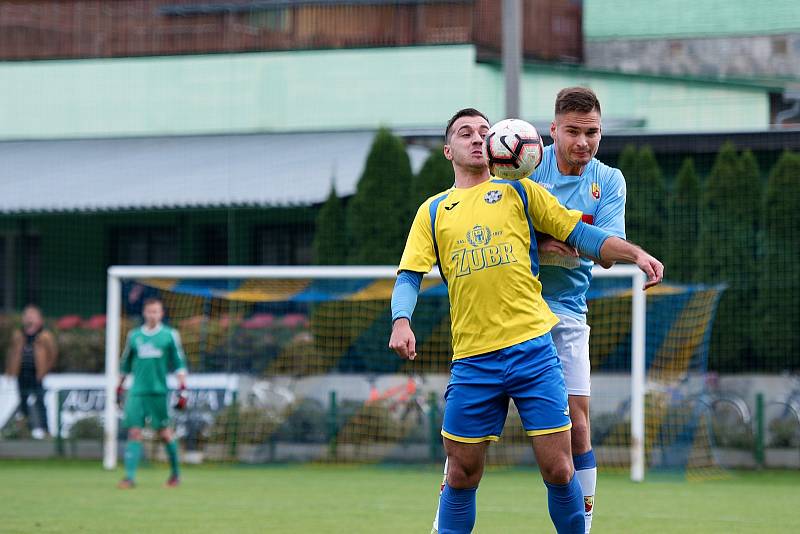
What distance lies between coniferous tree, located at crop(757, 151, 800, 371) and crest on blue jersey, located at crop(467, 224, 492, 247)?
39.1ft

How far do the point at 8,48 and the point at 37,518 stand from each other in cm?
1578

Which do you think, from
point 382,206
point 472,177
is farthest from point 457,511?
point 382,206

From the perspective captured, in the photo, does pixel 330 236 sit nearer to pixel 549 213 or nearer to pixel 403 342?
pixel 549 213

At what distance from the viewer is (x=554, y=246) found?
19.9 feet

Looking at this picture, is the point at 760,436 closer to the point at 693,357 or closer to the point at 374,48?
the point at 693,357

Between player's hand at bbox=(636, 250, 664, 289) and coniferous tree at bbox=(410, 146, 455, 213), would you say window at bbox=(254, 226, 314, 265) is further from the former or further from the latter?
player's hand at bbox=(636, 250, 664, 289)

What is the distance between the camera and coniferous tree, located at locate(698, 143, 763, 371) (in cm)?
1711

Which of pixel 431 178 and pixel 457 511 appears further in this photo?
pixel 431 178

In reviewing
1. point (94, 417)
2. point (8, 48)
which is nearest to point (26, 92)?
point (8, 48)

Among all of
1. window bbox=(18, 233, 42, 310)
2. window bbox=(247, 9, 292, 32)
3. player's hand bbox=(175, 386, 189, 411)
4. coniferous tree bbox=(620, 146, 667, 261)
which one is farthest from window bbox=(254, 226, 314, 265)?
player's hand bbox=(175, 386, 189, 411)

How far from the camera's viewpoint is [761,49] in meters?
22.4

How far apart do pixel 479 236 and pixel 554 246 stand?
0.39 metres

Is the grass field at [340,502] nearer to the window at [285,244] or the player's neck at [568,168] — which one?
the player's neck at [568,168]

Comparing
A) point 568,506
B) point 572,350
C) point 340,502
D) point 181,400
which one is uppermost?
point 572,350
